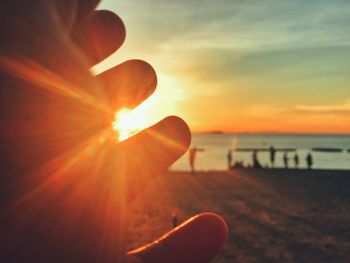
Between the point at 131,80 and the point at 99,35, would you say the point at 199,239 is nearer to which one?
the point at 131,80

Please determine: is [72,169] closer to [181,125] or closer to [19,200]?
[19,200]

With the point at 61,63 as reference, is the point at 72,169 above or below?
below

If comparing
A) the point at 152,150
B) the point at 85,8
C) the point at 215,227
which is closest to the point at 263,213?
the point at 215,227

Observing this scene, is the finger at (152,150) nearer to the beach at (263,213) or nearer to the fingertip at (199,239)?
the fingertip at (199,239)

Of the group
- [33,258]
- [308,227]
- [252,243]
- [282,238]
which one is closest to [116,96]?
[33,258]

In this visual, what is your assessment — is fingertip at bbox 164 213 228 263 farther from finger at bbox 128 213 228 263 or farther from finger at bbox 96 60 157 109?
finger at bbox 96 60 157 109

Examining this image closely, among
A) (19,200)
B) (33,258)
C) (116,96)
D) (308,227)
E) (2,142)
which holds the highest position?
(116,96)

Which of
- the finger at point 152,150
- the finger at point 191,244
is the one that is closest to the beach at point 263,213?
the finger at point 191,244
